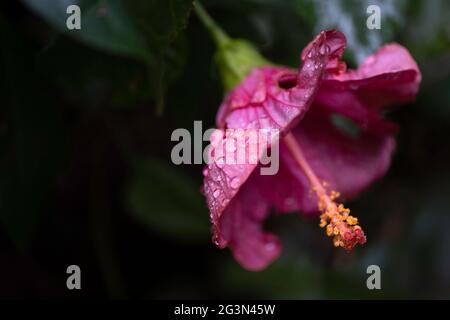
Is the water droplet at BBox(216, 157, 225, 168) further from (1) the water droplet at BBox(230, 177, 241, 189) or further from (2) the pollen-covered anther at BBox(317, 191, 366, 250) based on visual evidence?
(2) the pollen-covered anther at BBox(317, 191, 366, 250)

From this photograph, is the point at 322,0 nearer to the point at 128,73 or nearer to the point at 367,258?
the point at 128,73

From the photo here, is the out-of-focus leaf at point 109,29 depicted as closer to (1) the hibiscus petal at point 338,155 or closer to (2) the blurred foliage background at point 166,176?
(2) the blurred foliage background at point 166,176

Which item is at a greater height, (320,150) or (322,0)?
(322,0)

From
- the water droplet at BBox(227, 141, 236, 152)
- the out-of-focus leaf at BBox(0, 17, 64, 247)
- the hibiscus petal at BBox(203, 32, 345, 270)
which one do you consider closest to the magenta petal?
the hibiscus petal at BBox(203, 32, 345, 270)

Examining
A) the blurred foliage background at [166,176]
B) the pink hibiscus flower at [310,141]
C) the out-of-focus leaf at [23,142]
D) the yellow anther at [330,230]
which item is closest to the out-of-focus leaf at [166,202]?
the blurred foliage background at [166,176]

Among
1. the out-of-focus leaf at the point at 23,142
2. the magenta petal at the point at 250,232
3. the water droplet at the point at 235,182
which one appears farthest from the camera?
the out-of-focus leaf at the point at 23,142

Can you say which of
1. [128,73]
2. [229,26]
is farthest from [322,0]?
[128,73]

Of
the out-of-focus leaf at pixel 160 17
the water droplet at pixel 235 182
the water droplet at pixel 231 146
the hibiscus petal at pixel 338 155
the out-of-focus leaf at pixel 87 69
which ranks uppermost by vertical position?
the out-of-focus leaf at pixel 87 69

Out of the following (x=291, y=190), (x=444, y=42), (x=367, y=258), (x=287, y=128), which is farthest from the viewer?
(x=367, y=258)

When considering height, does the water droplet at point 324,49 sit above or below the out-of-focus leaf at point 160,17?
below
